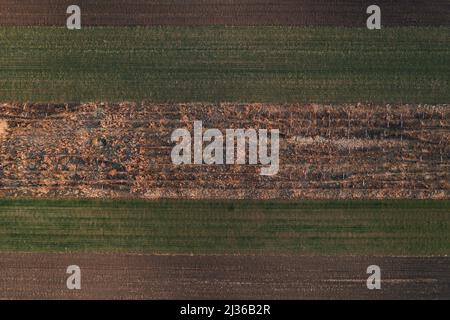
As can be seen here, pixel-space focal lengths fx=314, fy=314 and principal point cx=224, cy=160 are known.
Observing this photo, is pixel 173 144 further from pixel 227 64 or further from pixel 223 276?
pixel 223 276

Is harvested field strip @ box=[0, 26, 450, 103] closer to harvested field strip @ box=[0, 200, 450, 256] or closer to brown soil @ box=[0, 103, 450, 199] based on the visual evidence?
brown soil @ box=[0, 103, 450, 199]

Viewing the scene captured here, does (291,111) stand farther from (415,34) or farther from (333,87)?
(415,34)

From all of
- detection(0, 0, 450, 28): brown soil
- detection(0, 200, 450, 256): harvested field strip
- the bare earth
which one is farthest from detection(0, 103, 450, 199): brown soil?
detection(0, 0, 450, 28): brown soil

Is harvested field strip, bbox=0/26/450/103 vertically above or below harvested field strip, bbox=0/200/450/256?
above

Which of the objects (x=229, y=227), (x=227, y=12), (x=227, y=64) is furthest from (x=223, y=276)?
(x=227, y=12)

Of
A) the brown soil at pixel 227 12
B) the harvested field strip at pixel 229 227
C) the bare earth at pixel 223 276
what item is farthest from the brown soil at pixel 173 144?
the brown soil at pixel 227 12

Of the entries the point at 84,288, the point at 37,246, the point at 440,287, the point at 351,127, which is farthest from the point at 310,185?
the point at 37,246
